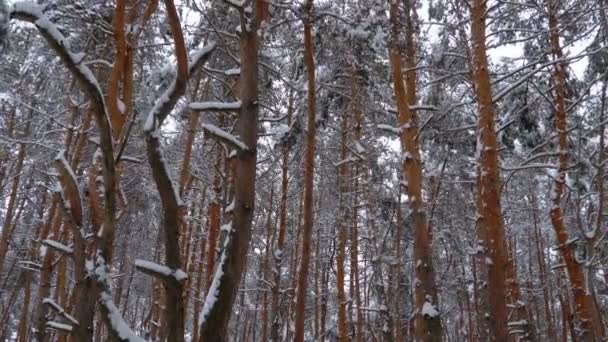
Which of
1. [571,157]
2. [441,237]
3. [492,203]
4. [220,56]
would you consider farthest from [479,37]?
[441,237]

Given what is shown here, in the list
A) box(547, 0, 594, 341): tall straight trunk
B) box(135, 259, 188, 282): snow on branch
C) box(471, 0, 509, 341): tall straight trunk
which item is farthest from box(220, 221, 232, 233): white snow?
box(547, 0, 594, 341): tall straight trunk

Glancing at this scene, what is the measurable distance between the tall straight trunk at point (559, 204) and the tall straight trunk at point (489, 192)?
5.07 ft

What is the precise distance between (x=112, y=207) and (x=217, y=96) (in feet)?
27.2

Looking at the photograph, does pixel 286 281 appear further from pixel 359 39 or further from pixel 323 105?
pixel 359 39

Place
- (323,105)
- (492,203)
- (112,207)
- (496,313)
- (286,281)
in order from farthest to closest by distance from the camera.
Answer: (286,281) < (323,105) < (492,203) < (496,313) < (112,207)

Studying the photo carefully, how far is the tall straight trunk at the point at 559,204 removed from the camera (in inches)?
310

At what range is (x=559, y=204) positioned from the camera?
28.8ft

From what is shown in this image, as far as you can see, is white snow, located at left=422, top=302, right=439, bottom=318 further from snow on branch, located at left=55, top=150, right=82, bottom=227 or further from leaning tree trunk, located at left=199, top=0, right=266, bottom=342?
snow on branch, located at left=55, top=150, right=82, bottom=227

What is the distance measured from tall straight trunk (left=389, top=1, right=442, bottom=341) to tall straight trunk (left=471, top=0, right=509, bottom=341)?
745 millimetres

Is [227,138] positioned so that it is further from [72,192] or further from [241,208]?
[72,192]

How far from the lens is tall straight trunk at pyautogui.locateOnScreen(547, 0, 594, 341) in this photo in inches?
310

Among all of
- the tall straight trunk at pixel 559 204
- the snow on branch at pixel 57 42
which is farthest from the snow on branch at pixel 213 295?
the tall straight trunk at pixel 559 204

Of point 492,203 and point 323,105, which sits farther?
point 323,105

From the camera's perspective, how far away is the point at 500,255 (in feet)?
20.6
